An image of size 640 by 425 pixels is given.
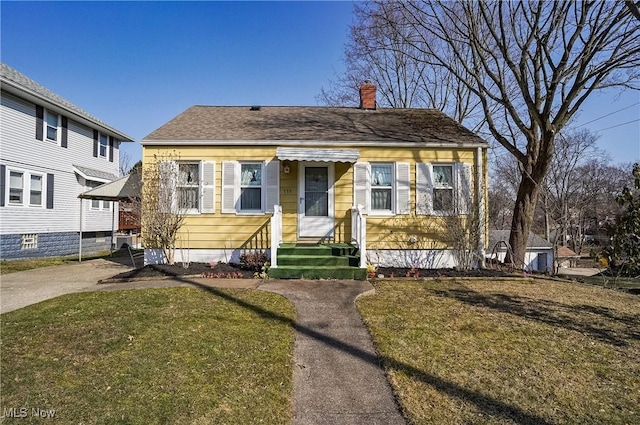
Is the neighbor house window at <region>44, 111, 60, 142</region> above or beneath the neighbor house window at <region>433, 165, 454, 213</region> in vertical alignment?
above

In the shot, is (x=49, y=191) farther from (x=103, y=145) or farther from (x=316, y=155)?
(x=316, y=155)

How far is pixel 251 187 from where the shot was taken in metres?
9.61

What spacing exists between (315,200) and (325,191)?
0.39 m

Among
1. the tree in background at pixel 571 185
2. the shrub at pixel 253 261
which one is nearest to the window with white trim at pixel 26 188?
the shrub at pixel 253 261

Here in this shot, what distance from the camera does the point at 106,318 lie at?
5.03 meters

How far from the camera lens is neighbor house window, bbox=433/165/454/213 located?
9.70m

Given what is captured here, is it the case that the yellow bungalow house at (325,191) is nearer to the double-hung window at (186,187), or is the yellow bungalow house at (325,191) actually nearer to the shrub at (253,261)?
the double-hung window at (186,187)

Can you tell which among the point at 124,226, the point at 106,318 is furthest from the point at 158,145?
the point at 124,226

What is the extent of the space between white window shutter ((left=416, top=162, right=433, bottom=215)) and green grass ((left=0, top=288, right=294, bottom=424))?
17.9 ft

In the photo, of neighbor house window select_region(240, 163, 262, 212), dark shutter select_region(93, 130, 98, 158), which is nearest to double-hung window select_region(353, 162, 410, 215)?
neighbor house window select_region(240, 163, 262, 212)

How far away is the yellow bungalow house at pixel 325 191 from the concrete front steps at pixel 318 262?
72cm

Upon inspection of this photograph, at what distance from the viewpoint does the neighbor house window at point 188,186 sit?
917 centimetres

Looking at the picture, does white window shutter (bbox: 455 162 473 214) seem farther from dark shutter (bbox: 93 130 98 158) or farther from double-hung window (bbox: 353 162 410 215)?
dark shutter (bbox: 93 130 98 158)

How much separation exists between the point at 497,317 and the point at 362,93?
31.7ft
